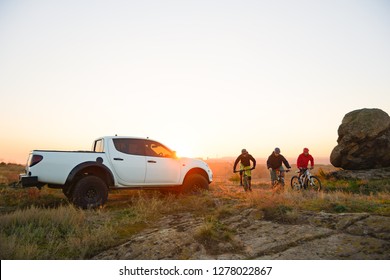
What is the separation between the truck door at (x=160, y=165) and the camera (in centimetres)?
966

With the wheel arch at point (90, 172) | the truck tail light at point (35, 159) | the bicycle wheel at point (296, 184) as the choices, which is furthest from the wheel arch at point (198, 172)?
the bicycle wheel at point (296, 184)

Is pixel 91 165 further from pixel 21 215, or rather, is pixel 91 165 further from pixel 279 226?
pixel 279 226

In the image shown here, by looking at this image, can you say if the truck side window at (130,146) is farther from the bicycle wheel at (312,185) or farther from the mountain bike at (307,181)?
the bicycle wheel at (312,185)

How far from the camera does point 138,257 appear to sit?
5258 millimetres

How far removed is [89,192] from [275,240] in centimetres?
543

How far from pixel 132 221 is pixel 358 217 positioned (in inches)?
198

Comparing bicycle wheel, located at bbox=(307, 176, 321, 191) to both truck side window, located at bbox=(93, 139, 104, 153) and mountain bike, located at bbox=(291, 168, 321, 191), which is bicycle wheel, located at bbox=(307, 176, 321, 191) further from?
truck side window, located at bbox=(93, 139, 104, 153)

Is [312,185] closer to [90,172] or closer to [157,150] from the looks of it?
[157,150]

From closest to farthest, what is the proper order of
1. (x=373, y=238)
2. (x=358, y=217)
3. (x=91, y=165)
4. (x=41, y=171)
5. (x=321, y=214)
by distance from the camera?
1. (x=373, y=238)
2. (x=358, y=217)
3. (x=321, y=214)
4. (x=41, y=171)
5. (x=91, y=165)

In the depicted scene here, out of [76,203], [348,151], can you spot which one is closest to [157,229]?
[76,203]

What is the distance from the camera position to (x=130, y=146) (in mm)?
9547

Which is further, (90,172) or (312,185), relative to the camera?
(312,185)

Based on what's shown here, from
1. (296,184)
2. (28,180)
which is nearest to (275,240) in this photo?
(28,180)

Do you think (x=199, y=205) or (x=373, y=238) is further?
(x=199, y=205)
